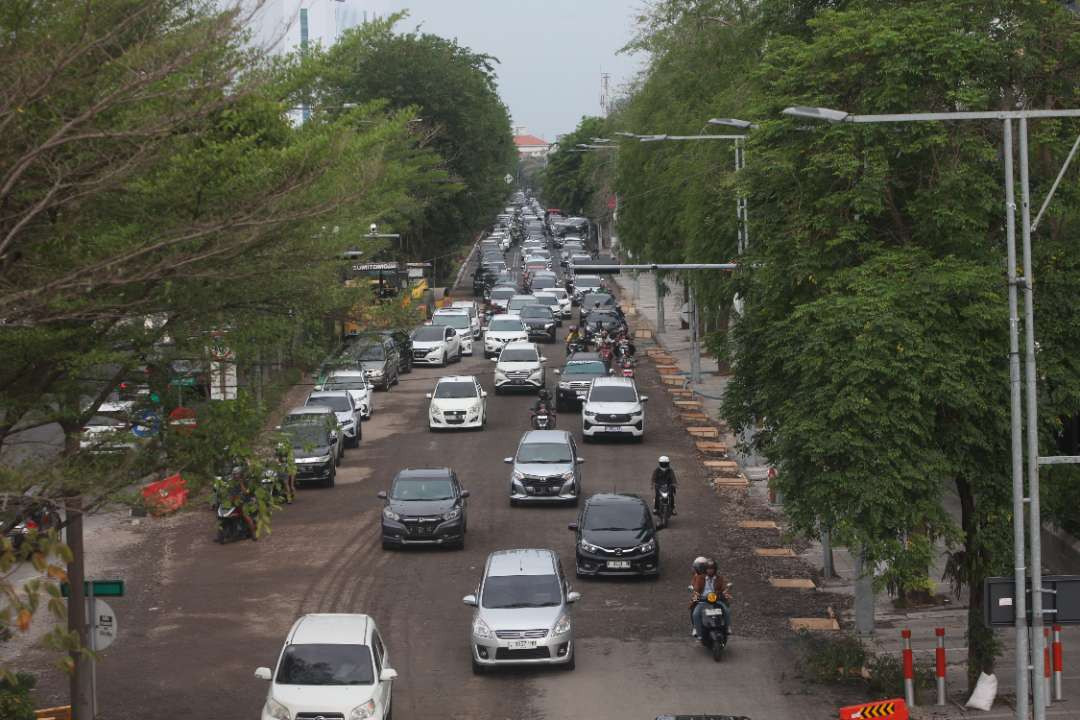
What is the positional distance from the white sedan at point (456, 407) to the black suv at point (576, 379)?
3.45 metres

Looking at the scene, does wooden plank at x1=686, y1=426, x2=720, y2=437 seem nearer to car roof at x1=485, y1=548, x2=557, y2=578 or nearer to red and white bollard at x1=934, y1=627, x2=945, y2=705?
car roof at x1=485, y1=548, x2=557, y2=578

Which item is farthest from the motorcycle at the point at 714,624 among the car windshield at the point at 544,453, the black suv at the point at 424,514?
the car windshield at the point at 544,453

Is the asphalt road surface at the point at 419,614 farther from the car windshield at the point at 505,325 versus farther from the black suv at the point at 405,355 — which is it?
the car windshield at the point at 505,325

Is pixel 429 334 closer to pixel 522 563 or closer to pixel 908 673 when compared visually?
pixel 522 563

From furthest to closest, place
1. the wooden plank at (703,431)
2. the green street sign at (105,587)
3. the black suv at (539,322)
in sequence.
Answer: the black suv at (539,322)
the wooden plank at (703,431)
the green street sign at (105,587)

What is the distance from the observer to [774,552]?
95.2 feet

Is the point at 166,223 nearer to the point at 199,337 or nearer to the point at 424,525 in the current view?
the point at 199,337

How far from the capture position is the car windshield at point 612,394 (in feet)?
134

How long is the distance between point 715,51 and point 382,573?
19769 mm

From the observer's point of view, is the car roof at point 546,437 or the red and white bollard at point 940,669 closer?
the red and white bollard at point 940,669

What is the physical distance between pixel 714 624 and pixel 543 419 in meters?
19.1

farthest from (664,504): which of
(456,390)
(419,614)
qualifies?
(456,390)

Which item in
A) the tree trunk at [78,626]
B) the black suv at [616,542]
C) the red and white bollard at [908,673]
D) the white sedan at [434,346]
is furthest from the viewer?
the white sedan at [434,346]

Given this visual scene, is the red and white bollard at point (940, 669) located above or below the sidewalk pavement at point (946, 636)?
above
